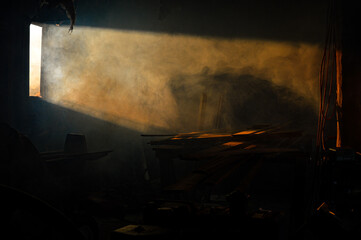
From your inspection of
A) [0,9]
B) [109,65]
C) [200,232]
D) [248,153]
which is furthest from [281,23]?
[200,232]

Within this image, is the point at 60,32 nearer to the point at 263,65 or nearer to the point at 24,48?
the point at 24,48

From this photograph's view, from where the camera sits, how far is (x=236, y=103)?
7781mm

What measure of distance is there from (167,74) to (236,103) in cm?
170

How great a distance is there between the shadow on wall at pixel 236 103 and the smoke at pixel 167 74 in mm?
21

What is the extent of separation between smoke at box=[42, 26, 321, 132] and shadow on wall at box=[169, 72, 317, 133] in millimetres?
21

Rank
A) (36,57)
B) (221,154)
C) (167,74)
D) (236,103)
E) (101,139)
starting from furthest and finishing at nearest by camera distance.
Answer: (36,57) < (101,139) < (167,74) < (236,103) < (221,154)

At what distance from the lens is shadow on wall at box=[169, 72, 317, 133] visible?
7.42 metres

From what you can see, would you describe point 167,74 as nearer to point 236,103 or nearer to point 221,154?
point 236,103

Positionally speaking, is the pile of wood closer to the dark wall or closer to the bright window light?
the dark wall

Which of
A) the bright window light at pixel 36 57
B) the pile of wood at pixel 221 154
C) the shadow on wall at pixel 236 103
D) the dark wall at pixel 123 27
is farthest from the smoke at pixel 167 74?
the pile of wood at pixel 221 154

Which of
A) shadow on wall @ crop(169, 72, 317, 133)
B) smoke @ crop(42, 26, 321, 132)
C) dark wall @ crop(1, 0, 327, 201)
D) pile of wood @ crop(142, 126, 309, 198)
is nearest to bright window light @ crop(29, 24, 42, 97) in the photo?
smoke @ crop(42, 26, 321, 132)

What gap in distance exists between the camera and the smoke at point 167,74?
7.52m

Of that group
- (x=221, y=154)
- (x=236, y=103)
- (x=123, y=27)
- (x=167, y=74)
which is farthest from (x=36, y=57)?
(x=221, y=154)

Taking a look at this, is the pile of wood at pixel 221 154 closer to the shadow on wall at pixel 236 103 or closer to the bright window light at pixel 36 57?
the shadow on wall at pixel 236 103
